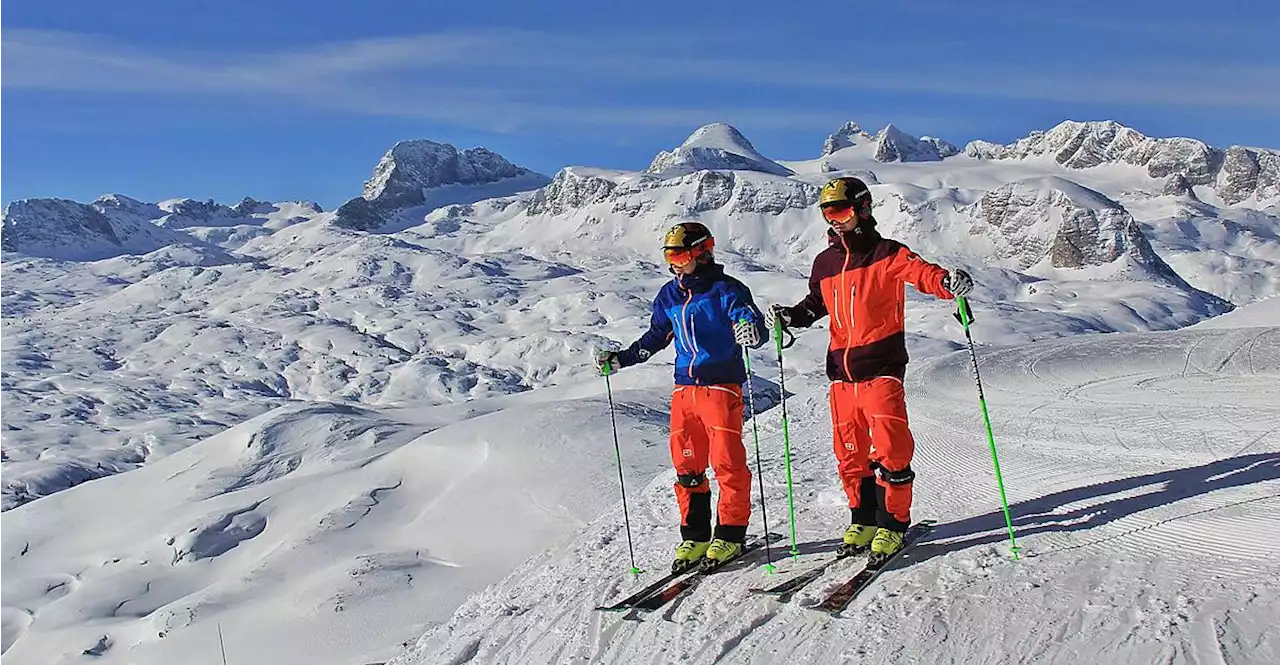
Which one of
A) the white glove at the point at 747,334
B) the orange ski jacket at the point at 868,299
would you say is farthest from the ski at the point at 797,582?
the white glove at the point at 747,334

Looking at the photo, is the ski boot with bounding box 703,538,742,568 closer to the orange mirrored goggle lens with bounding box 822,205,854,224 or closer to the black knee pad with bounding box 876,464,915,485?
the black knee pad with bounding box 876,464,915,485

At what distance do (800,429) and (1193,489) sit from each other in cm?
589

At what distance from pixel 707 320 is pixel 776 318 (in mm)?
476

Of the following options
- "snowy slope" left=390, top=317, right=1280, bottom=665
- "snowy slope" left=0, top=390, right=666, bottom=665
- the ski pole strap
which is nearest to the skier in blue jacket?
"snowy slope" left=390, top=317, right=1280, bottom=665

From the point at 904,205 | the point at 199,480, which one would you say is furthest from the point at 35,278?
the point at 199,480

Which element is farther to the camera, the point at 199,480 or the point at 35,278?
the point at 35,278

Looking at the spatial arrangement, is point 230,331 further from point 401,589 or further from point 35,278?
point 401,589

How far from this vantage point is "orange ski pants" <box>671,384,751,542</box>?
6543 millimetres

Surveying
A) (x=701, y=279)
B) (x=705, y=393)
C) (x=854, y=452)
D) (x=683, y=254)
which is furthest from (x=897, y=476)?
(x=683, y=254)

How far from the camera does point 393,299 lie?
131m

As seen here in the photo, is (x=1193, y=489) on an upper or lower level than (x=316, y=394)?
upper

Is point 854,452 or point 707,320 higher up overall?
point 707,320

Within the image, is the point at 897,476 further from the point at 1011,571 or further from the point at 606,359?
the point at 606,359

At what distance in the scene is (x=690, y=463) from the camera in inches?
266
